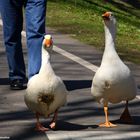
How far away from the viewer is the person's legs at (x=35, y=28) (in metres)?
8.55

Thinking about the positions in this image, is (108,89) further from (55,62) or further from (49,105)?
(55,62)

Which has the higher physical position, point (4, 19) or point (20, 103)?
point (4, 19)

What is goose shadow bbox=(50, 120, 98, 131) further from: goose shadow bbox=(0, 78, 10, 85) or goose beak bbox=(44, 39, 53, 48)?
goose shadow bbox=(0, 78, 10, 85)

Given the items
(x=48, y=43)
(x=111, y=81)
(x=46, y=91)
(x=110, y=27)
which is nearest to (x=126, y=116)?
(x=111, y=81)

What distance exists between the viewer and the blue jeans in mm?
8578

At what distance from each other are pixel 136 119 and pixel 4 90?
206cm

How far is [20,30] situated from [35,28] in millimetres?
481

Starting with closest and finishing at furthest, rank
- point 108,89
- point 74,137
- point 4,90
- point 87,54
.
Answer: point 74,137 → point 108,89 → point 4,90 → point 87,54

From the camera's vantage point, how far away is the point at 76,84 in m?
9.40

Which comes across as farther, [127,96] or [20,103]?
[20,103]

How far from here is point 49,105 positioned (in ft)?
22.0

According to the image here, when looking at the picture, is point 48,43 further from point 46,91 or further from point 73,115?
point 73,115

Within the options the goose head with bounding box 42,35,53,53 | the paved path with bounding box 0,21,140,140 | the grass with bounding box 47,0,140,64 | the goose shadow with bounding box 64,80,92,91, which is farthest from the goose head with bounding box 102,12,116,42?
the grass with bounding box 47,0,140,64

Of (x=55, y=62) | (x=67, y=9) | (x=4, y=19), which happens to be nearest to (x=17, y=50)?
(x=4, y=19)
